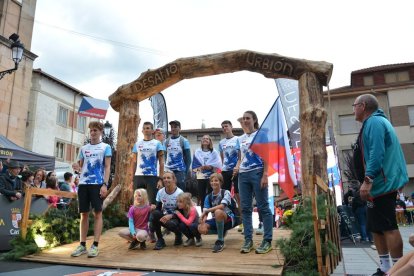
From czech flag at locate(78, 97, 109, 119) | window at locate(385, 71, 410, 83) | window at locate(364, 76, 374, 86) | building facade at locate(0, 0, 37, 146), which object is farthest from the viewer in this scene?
window at locate(364, 76, 374, 86)

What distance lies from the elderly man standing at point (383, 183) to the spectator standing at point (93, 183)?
3711 mm

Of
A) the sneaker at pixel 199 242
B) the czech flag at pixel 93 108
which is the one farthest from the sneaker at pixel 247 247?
the czech flag at pixel 93 108

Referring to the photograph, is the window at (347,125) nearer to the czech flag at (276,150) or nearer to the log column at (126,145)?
the log column at (126,145)

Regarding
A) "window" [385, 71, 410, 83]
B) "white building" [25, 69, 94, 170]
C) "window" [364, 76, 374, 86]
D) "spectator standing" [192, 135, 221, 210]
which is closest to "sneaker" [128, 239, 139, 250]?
"spectator standing" [192, 135, 221, 210]

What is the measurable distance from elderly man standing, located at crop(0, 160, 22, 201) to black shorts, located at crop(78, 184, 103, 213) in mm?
1925

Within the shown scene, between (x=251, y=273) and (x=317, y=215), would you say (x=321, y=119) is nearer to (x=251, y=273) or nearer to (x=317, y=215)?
(x=317, y=215)

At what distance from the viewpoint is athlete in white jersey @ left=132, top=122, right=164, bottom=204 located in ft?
23.4

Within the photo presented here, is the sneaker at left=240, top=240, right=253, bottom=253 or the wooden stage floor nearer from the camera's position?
Answer: the wooden stage floor

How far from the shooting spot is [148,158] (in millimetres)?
7117

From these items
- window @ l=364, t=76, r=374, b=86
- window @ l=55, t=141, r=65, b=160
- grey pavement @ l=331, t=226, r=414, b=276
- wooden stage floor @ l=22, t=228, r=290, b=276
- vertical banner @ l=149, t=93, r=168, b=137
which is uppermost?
window @ l=364, t=76, r=374, b=86

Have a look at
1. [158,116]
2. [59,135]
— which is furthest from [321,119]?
[59,135]

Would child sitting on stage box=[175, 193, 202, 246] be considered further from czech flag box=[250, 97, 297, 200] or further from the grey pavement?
the grey pavement

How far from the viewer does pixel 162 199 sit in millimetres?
6301

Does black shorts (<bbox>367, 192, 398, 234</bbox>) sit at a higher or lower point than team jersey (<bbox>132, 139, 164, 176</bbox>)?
lower
